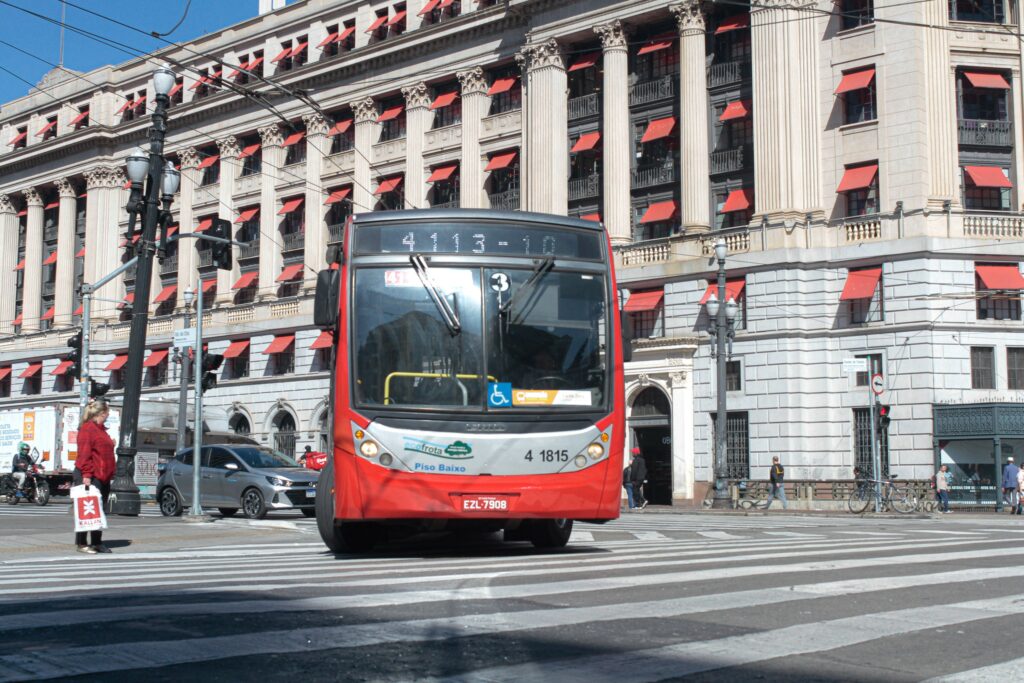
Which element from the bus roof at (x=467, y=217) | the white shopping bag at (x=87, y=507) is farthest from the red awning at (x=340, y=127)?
the bus roof at (x=467, y=217)

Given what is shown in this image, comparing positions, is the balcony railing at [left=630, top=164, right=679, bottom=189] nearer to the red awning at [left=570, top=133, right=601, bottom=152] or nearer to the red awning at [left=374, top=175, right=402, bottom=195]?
the red awning at [left=570, top=133, right=601, bottom=152]

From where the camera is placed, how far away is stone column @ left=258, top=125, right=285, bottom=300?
2218 inches

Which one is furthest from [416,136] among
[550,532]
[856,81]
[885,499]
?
[550,532]

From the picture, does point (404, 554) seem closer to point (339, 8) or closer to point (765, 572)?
point (765, 572)

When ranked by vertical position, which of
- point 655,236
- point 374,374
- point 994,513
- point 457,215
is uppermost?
point 655,236

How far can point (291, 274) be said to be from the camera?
54.7 m

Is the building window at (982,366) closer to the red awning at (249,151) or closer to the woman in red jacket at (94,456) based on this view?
the woman in red jacket at (94,456)

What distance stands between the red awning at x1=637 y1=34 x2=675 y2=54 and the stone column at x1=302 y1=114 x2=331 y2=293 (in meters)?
17.1

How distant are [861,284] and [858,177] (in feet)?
11.6

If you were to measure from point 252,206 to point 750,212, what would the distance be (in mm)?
26505

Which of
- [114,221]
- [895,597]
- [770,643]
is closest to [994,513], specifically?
[895,597]

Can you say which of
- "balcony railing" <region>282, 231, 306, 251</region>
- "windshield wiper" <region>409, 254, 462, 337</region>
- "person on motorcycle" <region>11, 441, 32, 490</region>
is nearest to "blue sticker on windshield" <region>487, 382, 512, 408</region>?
"windshield wiper" <region>409, 254, 462, 337</region>

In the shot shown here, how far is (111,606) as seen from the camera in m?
7.52

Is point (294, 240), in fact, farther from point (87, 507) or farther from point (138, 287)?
point (87, 507)
